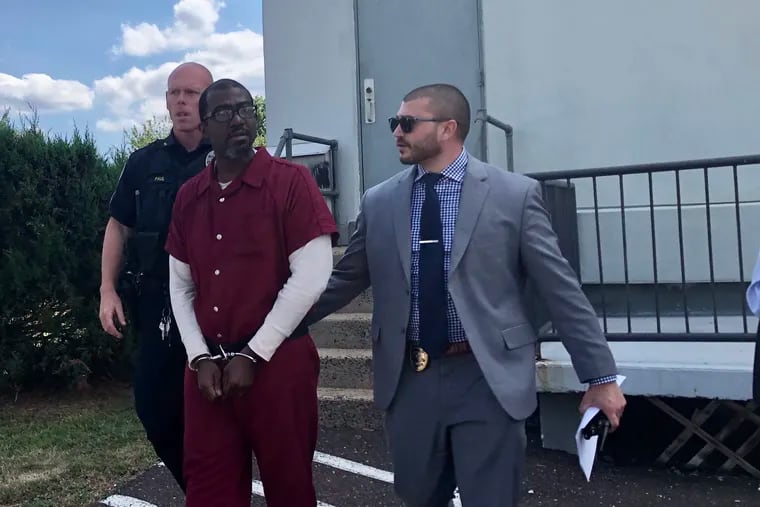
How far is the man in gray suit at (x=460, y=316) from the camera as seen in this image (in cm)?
242

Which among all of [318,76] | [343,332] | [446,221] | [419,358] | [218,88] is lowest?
[343,332]

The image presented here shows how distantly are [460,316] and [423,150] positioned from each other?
56cm

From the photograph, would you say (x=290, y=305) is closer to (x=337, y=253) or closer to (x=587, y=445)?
(x=587, y=445)

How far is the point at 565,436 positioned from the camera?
15.9 feet

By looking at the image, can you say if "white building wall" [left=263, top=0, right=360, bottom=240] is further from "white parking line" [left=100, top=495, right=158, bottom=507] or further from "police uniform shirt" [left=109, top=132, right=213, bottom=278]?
"police uniform shirt" [left=109, top=132, right=213, bottom=278]

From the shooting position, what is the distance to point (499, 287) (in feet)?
8.11

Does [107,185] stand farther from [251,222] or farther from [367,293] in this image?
[251,222]

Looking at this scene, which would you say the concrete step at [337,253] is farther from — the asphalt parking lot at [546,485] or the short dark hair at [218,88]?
the short dark hair at [218,88]

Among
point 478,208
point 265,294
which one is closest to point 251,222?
point 265,294

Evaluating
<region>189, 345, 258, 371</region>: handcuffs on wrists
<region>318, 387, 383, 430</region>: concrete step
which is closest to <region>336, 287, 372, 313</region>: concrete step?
<region>318, 387, 383, 430</region>: concrete step

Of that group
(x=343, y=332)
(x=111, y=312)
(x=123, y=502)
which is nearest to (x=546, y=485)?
(x=343, y=332)

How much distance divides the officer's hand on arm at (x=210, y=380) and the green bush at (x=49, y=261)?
4.41 m

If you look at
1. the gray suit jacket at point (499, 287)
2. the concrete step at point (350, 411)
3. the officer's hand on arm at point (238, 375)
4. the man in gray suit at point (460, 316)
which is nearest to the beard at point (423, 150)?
the man in gray suit at point (460, 316)

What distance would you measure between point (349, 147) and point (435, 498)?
4.98 metres
